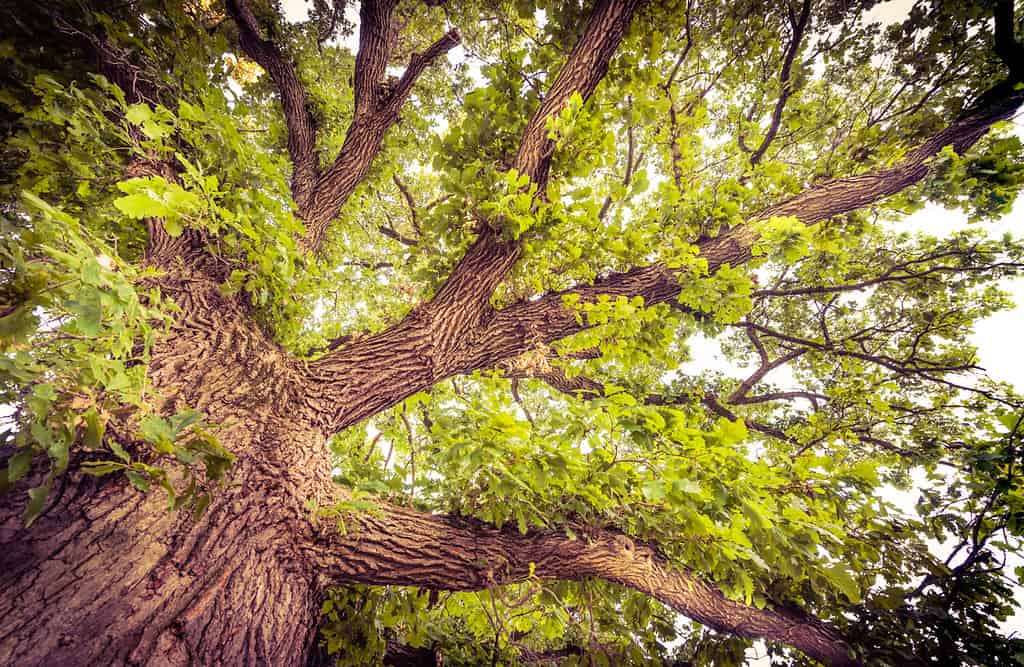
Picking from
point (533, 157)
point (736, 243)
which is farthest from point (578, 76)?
point (736, 243)

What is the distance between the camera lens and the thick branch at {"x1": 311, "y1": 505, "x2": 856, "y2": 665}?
1.94 meters

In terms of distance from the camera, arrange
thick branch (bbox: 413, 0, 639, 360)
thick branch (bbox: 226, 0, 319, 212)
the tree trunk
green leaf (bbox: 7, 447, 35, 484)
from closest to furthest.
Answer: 1. green leaf (bbox: 7, 447, 35, 484)
2. the tree trunk
3. thick branch (bbox: 413, 0, 639, 360)
4. thick branch (bbox: 226, 0, 319, 212)

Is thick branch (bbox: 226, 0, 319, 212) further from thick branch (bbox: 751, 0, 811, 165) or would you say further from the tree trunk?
thick branch (bbox: 751, 0, 811, 165)

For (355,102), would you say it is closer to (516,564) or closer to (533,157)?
(533,157)

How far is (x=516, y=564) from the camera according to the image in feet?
7.38

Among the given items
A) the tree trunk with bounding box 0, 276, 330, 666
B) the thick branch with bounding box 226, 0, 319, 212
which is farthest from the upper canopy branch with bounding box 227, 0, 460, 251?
the tree trunk with bounding box 0, 276, 330, 666

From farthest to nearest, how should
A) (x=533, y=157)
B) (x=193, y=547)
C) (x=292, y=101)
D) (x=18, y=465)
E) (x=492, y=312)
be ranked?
(x=292, y=101) → (x=492, y=312) → (x=533, y=157) → (x=193, y=547) → (x=18, y=465)

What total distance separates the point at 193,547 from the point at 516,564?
1.70 meters

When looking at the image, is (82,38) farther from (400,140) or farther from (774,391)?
(774,391)

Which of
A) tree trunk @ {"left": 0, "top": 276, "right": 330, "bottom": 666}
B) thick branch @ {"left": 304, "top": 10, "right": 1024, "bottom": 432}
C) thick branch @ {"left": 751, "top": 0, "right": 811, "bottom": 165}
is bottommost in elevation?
tree trunk @ {"left": 0, "top": 276, "right": 330, "bottom": 666}

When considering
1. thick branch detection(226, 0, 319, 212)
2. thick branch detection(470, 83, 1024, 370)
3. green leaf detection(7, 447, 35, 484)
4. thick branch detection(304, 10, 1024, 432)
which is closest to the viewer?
green leaf detection(7, 447, 35, 484)

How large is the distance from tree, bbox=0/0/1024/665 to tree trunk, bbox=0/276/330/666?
0.01 meters

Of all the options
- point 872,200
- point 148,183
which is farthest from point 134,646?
point 872,200

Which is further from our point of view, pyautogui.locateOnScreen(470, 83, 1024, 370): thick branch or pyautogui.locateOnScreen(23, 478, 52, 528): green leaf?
pyautogui.locateOnScreen(470, 83, 1024, 370): thick branch
